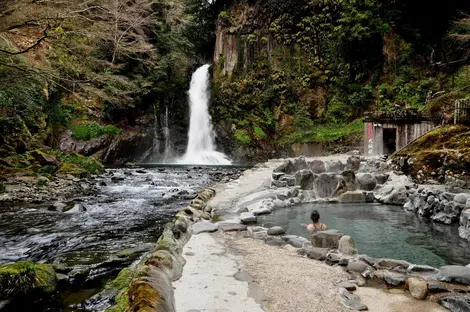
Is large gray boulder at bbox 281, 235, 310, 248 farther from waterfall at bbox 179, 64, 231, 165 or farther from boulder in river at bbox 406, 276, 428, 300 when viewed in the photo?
waterfall at bbox 179, 64, 231, 165

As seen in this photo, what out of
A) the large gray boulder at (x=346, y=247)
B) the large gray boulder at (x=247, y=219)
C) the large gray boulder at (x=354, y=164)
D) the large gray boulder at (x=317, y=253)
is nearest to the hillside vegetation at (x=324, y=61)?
the large gray boulder at (x=354, y=164)

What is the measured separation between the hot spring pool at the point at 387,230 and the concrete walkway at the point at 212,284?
75.2 inches

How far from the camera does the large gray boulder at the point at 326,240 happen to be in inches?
176

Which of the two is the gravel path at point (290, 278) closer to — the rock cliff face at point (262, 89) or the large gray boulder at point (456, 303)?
the large gray boulder at point (456, 303)

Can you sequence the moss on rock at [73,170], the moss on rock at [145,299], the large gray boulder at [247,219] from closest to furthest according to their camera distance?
the moss on rock at [145,299] < the large gray boulder at [247,219] < the moss on rock at [73,170]

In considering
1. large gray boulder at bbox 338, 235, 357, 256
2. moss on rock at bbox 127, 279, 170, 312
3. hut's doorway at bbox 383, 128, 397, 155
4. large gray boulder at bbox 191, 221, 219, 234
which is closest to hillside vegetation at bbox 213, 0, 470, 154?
hut's doorway at bbox 383, 128, 397, 155

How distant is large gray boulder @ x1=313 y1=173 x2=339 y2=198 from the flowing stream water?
3898 mm

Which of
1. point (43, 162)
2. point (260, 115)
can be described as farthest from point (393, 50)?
point (43, 162)

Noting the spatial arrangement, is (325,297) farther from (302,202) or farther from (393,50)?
(393,50)

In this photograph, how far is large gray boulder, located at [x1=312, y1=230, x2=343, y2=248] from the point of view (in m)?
4.47

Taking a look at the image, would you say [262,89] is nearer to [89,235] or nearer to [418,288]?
[89,235]

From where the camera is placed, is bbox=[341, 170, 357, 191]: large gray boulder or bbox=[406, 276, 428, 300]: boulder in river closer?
bbox=[406, 276, 428, 300]: boulder in river

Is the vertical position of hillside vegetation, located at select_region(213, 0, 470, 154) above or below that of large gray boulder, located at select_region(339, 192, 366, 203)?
above

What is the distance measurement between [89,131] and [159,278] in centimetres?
1899
